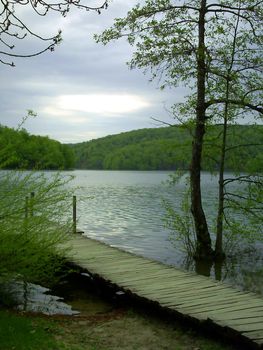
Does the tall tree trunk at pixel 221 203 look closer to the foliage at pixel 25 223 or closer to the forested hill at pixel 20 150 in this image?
the forested hill at pixel 20 150

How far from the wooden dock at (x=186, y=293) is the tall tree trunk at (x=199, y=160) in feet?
13.3

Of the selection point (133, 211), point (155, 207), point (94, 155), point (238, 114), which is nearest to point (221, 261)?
point (238, 114)

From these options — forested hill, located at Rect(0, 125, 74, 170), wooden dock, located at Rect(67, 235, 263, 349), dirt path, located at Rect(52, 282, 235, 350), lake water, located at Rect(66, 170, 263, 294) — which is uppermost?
forested hill, located at Rect(0, 125, 74, 170)

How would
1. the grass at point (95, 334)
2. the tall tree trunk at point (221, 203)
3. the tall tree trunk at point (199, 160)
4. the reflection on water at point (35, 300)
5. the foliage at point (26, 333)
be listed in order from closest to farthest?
the foliage at point (26, 333) → the grass at point (95, 334) → the reflection on water at point (35, 300) → the tall tree trunk at point (199, 160) → the tall tree trunk at point (221, 203)

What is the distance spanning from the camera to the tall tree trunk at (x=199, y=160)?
1520cm

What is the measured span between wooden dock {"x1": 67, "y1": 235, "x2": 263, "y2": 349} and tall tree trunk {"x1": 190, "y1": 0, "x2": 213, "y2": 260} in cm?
406

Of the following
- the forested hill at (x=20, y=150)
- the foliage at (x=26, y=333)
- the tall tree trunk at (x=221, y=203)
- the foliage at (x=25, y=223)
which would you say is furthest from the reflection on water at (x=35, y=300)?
the tall tree trunk at (x=221, y=203)

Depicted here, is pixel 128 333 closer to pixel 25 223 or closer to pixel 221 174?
pixel 25 223

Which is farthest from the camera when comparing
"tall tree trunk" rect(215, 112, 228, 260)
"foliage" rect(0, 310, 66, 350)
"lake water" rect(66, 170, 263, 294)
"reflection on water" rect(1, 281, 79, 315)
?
"tall tree trunk" rect(215, 112, 228, 260)

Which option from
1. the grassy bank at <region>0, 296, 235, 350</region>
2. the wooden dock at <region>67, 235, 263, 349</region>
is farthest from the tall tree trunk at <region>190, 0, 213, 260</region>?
the grassy bank at <region>0, 296, 235, 350</region>

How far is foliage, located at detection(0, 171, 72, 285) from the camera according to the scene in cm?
813

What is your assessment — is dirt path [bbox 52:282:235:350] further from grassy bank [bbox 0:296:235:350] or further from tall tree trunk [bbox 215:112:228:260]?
tall tree trunk [bbox 215:112:228:260]

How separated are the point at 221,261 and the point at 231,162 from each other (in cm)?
353

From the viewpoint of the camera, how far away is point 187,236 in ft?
54.0
